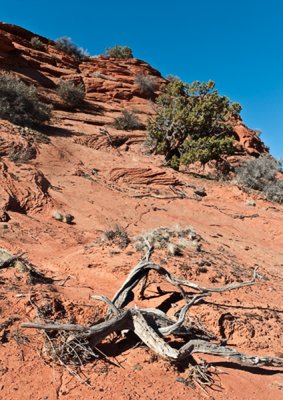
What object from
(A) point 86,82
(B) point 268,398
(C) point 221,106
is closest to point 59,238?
(B) point 268,398

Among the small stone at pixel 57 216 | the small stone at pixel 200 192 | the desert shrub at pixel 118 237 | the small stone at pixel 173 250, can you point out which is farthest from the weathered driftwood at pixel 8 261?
the small stone at pixel 200 192

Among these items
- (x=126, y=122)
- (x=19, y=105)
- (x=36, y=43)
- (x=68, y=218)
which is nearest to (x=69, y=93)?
(x=126, y=122)

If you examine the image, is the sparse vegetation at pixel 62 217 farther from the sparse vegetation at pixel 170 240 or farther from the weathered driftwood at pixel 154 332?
the weathered driftwood at pixel 154 332

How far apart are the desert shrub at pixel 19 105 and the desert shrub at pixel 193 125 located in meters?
6.32

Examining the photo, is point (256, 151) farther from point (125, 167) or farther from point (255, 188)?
point (125, 167)

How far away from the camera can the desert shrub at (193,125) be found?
61.5 feet

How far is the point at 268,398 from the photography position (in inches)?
147

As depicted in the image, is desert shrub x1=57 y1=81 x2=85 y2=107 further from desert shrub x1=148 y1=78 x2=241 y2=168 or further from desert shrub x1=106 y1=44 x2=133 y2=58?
desert shrub x1=106 y1=44 x2=133 y2=58

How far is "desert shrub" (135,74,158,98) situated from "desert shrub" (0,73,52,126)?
51.8 ft

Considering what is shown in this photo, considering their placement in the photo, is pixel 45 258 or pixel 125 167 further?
pixel 125 167

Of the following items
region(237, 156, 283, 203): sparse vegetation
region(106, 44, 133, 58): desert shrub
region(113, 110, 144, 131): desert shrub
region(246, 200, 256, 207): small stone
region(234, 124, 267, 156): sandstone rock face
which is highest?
region(106, 44, 133, 58): desert shrub

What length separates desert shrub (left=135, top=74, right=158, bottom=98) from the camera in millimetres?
31328

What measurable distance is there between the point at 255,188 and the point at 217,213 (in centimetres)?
733

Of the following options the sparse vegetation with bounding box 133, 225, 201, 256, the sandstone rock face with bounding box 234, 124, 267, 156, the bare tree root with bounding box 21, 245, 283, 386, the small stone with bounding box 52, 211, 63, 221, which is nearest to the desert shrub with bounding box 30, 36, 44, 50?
the sandstone rock face with bounding box 234, 124, 267, 156
